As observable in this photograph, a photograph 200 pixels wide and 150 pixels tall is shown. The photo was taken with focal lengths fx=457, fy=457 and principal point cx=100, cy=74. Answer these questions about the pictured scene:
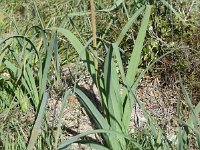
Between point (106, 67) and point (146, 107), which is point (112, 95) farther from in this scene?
point (146, 107)

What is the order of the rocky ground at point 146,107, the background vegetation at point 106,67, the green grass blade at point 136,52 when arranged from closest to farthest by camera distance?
the background vegetation at point 106,67 → the green grass blade at point 136,52 → the rocky ground at point 146,107

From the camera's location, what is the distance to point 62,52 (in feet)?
10.3

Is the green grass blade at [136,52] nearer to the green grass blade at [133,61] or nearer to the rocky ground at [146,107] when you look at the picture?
the green grass blade at [133,61]

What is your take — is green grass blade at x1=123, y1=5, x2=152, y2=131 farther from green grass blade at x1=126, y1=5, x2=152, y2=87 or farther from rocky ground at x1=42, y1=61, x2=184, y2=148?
rocky ground at x1=42, y1=61, x2=184, y2=148

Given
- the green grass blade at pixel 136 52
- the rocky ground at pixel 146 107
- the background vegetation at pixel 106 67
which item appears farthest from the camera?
the rocky ground at pixel 146 107

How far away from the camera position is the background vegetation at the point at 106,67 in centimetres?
188

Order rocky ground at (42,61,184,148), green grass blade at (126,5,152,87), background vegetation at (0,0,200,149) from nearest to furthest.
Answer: background vegetation at (0,0,200,149) < green grass blade at (126,5,152,87) < rocky ground at (42,61,184,148)

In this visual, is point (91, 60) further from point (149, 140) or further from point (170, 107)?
point (170, 107)

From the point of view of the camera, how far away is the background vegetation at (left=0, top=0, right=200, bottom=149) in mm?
1881

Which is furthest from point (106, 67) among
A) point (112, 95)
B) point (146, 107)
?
point (146, 107)

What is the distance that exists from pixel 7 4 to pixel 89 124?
1.80 metres

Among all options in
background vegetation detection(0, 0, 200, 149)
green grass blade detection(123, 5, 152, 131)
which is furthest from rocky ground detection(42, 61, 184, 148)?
green grass blade detection(123, 5, 152, 131)

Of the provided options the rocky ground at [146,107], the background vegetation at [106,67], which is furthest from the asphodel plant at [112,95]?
the rocky ground at [146,107]

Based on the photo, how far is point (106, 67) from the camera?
6.24 ft
